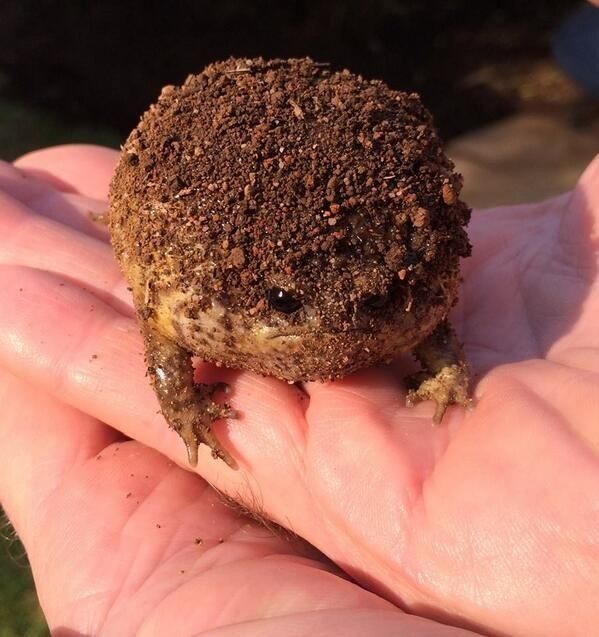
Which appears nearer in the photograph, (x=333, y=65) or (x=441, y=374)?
(x=441, y=374)

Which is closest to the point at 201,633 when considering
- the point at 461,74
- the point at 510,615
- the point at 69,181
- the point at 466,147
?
the point at 510,615

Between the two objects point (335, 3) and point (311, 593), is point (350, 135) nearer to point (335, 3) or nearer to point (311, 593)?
point (311, 593)

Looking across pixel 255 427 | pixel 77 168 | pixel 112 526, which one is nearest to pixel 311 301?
pixel 255 427

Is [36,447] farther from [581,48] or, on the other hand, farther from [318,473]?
[581,48]

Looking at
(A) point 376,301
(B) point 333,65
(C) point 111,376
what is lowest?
(C) point 111,376

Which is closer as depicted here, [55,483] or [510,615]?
[510,615]

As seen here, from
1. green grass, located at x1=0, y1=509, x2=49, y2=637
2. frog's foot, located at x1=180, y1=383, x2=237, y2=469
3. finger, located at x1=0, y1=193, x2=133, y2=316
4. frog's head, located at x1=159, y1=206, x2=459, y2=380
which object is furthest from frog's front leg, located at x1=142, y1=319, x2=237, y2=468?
green grass, located at x1=0, y1=509, x2=49, y2=637
